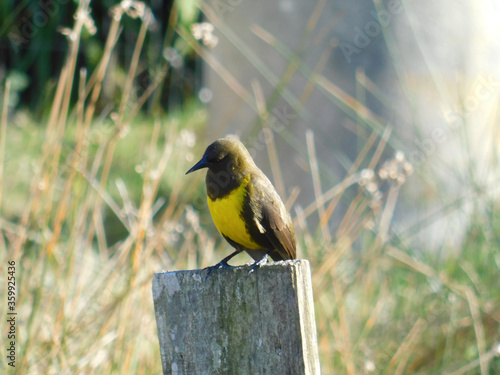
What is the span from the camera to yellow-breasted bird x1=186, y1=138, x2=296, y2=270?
2.51 meters

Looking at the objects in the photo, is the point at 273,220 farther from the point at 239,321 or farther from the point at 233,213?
the point at 239,321

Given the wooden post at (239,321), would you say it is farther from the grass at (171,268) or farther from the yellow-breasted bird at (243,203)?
the grass at (171,268)

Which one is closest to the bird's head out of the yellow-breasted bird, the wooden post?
the yellow-breasted bird

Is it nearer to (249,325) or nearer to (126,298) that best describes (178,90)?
(126,298)

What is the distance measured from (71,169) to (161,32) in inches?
221

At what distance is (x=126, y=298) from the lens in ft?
8.86

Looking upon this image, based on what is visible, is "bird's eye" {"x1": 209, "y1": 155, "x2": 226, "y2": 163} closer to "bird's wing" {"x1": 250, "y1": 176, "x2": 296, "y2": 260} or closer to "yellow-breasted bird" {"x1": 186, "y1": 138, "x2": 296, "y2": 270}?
"yellow-breasted bird" {"x1": 186, "y1": 138, "x2": 296, "y2": 270}

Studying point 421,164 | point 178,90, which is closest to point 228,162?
point 421,164

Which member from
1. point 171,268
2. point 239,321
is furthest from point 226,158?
point 239,321

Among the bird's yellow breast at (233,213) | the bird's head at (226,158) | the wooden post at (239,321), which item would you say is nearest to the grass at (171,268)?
the bird's head at (226,158)

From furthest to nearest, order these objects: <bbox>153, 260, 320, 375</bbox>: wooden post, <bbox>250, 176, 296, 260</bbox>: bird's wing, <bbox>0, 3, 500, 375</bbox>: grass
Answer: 1. <bbox>0, 3, 500, 375</bbox>: grass
2. <bbox>250, 176, 296, 260</bbox>: bird's wing
3. <bbox>153, 260, 320, 375</bbox>: wooden post

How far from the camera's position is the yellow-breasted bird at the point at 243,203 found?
98.8 inches

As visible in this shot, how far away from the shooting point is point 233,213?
8.26 ft

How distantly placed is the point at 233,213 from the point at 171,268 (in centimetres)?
80
